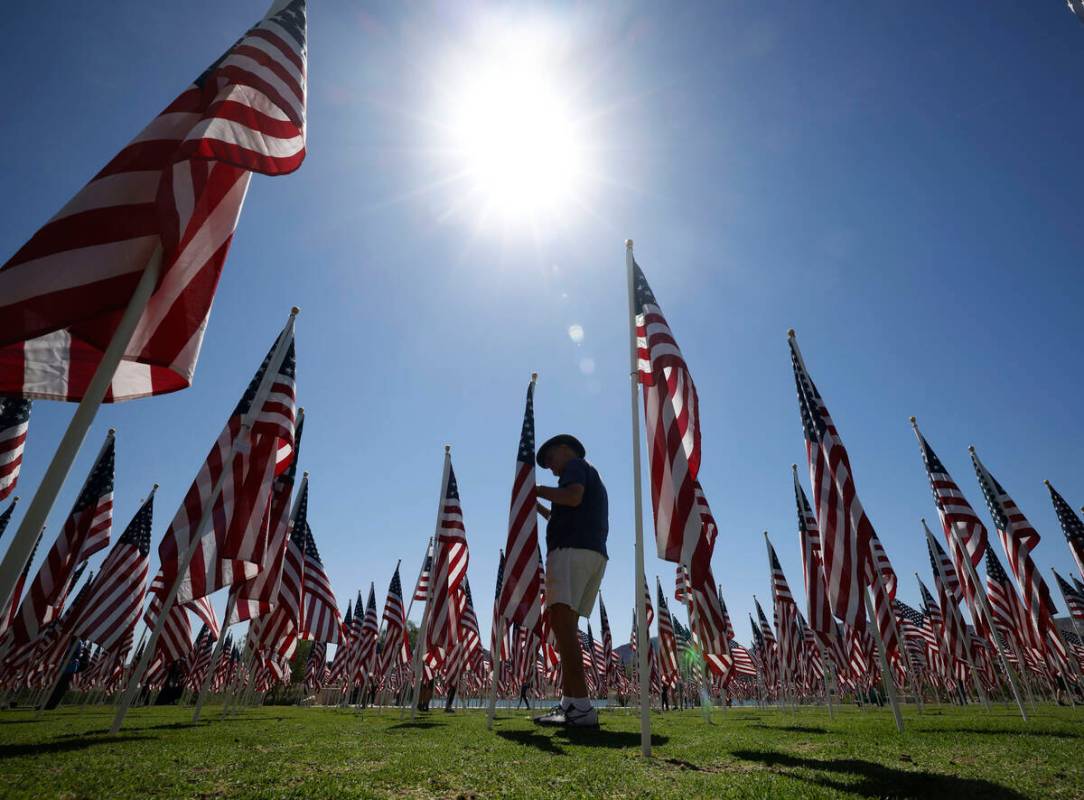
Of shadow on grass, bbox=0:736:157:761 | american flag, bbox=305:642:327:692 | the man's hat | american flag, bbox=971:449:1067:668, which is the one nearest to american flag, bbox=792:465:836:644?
american flag, bbox=971:449:1067:668

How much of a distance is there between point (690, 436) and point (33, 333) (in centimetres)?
628

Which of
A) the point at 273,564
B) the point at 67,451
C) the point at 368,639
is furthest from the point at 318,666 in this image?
the point at 67,451

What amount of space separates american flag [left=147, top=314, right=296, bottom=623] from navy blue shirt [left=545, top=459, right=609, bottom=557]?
4.99m

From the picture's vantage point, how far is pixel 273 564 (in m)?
10.9

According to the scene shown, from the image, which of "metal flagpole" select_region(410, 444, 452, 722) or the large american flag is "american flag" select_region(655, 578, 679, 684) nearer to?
the large american flag

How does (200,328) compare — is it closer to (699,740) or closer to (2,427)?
(699,740)

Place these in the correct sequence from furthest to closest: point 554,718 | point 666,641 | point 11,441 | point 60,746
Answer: point 666,641
point 11,441
point 554,718
point 60,746

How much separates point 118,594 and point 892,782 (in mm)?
18015

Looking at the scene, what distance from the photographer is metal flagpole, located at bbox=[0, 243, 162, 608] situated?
A: 89.5 inches

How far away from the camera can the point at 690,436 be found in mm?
6641

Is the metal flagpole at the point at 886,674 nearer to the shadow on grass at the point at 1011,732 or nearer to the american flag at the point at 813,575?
the shadow on grass at the point at 1011,732

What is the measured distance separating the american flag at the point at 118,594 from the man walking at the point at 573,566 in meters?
13.3

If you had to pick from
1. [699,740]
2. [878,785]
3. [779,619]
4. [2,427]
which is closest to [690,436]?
[699,740]

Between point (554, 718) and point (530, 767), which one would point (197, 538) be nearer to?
point (554, 718)
